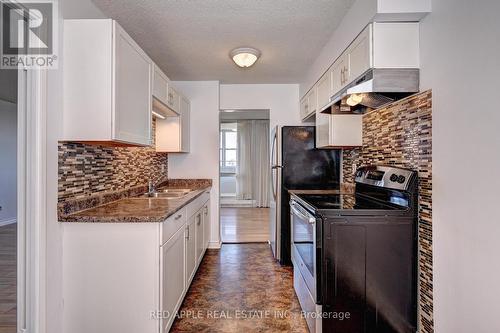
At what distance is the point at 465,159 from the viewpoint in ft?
4.49

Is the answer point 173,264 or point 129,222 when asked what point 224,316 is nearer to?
point 173,264

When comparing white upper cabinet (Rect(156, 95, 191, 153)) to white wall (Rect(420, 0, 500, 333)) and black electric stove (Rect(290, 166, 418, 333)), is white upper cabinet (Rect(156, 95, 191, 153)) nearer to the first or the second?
black electric stove (Rect(290, 166, 418, 333))

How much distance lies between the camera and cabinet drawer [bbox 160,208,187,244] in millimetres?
1742

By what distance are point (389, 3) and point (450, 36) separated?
395mm

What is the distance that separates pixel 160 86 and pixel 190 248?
1532 mm

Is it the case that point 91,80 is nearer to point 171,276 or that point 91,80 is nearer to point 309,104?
point 171,276

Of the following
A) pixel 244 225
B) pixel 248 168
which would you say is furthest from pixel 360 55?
pixel 248 168

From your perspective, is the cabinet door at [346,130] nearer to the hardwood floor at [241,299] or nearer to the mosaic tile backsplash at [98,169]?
the hardwood floor at [241,299]

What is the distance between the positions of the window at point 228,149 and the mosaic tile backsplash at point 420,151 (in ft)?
19.9

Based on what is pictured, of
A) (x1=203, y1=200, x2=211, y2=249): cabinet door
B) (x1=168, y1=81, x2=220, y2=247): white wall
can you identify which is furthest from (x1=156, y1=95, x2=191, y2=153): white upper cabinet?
(x1=203, y1=200, x2=211, y2=249): cabinet door

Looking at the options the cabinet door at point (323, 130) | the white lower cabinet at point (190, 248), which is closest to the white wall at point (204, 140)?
the white lower cabinet at point (190, 248)

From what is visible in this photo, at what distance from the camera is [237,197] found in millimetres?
7805

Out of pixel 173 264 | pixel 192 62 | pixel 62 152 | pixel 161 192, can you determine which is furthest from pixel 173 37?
pixel 173 264

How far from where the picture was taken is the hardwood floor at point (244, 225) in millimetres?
4477
